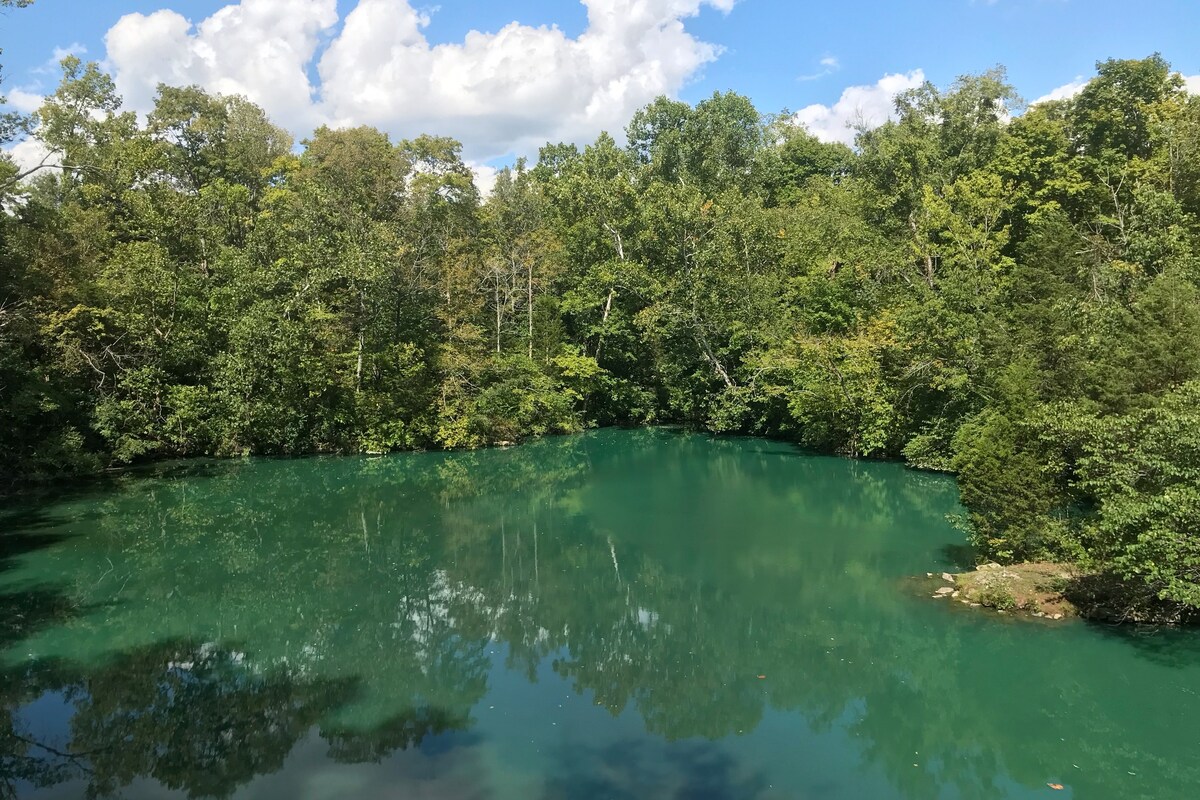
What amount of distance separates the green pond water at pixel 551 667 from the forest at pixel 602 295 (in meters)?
2.72

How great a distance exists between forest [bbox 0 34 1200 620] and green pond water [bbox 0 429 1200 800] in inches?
107

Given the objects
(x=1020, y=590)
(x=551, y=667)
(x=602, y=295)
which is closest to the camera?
(x=551, y=667)

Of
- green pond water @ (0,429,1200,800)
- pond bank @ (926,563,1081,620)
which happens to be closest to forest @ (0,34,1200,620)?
pond bank @ (926,563,1081,620)

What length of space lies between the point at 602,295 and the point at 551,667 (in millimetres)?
24703

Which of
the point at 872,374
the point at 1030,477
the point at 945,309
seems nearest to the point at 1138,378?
the point at 1030,477

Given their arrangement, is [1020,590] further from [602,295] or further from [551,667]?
[602,295]

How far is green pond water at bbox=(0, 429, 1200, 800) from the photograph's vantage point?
21.9 ft

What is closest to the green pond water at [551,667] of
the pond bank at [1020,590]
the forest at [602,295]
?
the pond bank at [1020,590]

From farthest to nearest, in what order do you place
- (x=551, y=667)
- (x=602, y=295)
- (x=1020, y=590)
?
1. (x=602, y=295)
2. (x=1020, y=590)
3. (x=551, y=667)

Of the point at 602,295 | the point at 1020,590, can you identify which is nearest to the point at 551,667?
the point at 1020,590

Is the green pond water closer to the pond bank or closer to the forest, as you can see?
the pond bank

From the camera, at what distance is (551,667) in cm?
914

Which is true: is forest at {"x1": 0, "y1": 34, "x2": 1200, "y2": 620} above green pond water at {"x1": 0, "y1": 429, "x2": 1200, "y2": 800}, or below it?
above

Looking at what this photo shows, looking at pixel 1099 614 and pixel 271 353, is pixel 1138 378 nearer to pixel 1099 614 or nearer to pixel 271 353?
pixel 1099 614
